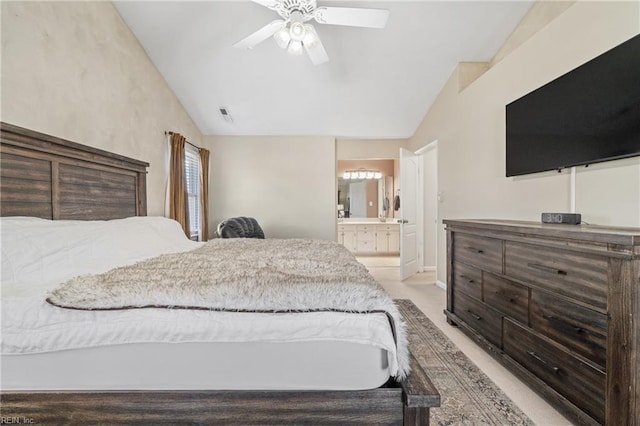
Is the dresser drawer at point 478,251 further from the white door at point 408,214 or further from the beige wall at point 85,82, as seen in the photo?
the beige wall at point 85,82

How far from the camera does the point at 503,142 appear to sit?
301 centimetres

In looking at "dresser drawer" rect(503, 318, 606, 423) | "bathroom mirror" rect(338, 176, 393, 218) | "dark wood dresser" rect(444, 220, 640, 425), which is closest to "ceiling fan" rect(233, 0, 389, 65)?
"dark wood dresser" rect(444, 220, 640, 425)

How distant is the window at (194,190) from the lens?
4.79 meters

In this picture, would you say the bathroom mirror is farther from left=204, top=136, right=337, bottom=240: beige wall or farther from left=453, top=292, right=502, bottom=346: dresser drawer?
left=453, top=292, right=502, bottom=346: dresser drawer

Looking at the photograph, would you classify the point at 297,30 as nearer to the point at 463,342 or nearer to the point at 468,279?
the point at 468,279

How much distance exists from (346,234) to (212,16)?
5087 millimetres

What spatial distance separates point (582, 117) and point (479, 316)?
1579 mm

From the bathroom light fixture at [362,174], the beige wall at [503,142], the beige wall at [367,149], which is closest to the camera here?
the beige wall at [503,142]

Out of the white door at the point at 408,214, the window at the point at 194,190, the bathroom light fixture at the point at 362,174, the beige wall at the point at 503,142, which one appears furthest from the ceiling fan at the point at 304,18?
the bathroom light fixture at the point at 362,174

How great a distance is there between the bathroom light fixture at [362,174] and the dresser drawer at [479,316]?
5.01 m

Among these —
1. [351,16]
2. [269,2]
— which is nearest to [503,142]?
[351,16]

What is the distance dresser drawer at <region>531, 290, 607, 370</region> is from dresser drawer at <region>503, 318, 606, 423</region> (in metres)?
0.06

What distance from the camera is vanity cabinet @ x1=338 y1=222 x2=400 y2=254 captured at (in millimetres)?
7230

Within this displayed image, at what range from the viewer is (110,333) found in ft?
3.64
